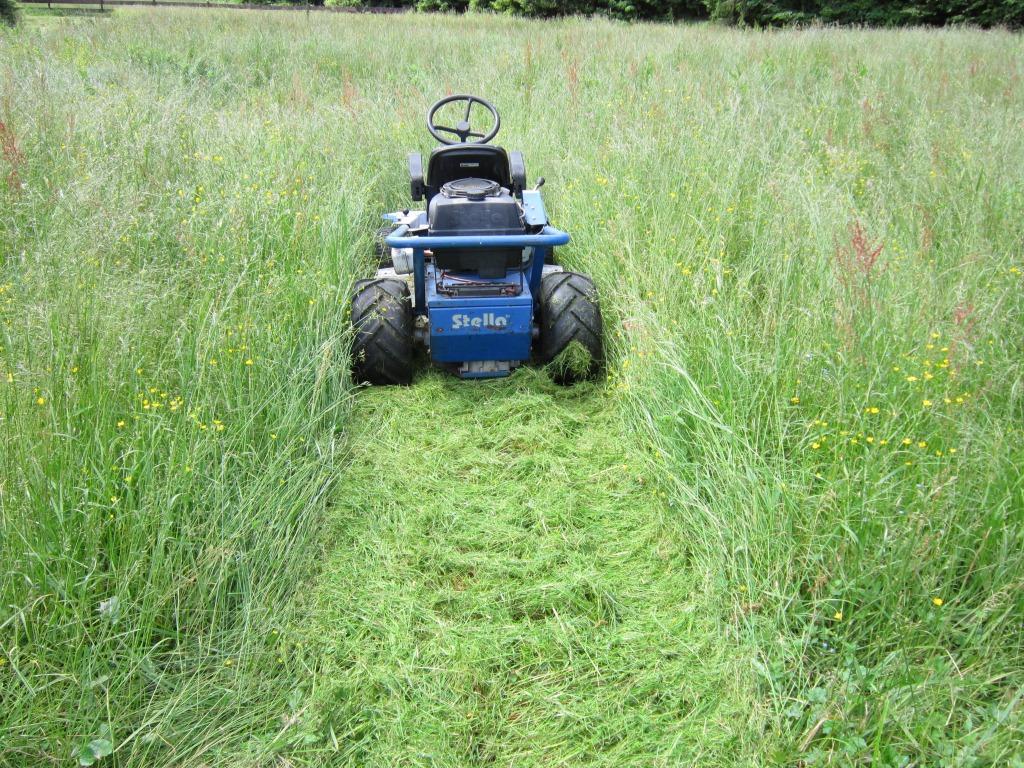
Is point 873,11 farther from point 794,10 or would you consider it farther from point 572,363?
point 572,363

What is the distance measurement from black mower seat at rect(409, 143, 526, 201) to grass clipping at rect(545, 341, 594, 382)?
4.14 feet

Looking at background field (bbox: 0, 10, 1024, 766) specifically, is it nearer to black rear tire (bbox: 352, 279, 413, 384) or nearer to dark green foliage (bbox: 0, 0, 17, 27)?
black rear tire (bbox: 352, 279, 413, 384)

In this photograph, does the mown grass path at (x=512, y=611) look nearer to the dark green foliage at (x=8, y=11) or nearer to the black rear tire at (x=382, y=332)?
the black rear tire at (x=382, y=332)

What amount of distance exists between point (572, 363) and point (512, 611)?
1.65 metres

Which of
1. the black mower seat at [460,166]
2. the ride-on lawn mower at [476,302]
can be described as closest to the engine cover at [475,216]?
the ride-on lawn mower at [476,302]

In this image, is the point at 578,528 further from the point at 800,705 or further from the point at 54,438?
the point at 54,438

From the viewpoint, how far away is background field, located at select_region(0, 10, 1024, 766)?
6.97 ft

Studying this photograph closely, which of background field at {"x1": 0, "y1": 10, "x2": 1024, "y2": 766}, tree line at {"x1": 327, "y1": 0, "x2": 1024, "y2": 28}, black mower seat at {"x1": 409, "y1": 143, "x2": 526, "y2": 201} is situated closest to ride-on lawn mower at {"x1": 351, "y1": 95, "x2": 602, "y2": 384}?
background field at {"x1": 0, "y1": 10, "x2": 1024, "y2": 766}

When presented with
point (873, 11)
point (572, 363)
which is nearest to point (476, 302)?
point (572, 363)

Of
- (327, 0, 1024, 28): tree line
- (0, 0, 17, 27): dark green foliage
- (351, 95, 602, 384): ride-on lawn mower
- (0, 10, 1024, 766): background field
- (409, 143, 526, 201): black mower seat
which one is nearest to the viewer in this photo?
(0, 10, 1024, 766): background field

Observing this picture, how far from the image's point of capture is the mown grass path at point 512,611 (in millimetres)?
2207

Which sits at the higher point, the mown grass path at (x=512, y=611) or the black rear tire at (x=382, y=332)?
the black rear tire at (x=382, y=332)

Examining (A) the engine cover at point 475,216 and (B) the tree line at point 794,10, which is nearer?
(A) the engine cover at point 475,216

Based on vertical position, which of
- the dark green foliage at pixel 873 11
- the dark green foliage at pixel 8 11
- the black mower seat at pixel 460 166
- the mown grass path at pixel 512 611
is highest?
the dark green foliage at pixel 873 11
